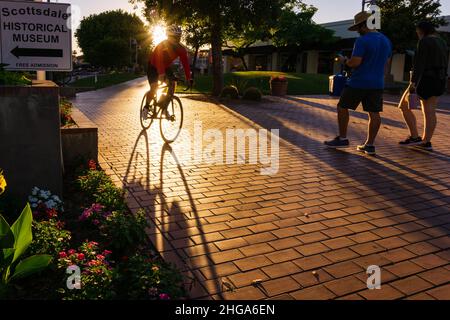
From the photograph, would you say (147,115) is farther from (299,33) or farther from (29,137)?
(299,33)

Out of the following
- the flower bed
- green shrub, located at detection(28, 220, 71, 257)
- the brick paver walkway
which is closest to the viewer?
the flower bed

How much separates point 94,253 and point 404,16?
32.9 meters

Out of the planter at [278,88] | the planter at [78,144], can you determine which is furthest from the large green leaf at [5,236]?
the planter at [278,88]

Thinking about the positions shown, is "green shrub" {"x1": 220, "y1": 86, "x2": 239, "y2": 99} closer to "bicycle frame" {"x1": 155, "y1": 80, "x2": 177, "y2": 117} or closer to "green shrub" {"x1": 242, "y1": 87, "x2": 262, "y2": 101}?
"green shrub" {"x1": 242, "y1": 87, "x2": 262, "y2": 101}

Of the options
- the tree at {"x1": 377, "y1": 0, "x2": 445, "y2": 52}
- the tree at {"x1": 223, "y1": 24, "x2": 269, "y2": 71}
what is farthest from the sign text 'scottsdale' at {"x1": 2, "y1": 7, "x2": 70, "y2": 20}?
the tree at {"x1": 377, "y1": 0, "x2": 445, "y2": 52}

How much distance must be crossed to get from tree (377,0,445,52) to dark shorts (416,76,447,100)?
26849mm

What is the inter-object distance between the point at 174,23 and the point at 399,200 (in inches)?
578

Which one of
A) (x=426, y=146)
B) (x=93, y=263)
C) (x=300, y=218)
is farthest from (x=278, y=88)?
(x=93, y=263)

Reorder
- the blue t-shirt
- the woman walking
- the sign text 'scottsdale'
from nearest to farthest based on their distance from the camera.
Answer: the sign text 'scottsdale' → the blue t-shirt → the woman walking

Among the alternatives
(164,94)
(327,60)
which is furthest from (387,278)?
(327,60)

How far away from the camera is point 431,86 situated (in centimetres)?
713

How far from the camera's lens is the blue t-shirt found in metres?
6.71

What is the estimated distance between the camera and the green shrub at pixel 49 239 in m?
3.20

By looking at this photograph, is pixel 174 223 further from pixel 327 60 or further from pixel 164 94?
pixel 327 60
